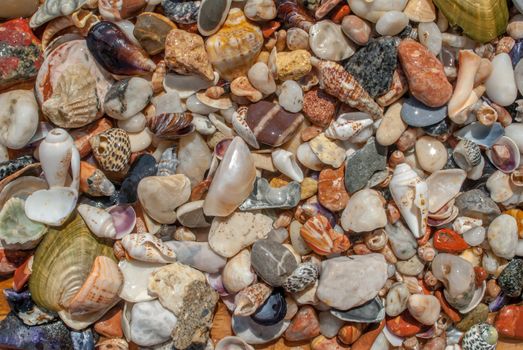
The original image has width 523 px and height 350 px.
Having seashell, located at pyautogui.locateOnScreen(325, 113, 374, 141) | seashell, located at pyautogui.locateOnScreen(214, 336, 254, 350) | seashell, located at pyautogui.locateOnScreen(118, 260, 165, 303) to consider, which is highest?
seashell, located at pyautogui.locateOnScreen(325, 113, 374, 141)

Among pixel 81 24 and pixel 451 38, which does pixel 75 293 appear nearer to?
pixel 81 24

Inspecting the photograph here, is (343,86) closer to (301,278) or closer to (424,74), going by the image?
(424,74)

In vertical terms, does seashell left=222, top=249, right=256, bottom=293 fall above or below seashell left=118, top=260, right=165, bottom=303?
below

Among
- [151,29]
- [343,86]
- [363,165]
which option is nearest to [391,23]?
[343,86]

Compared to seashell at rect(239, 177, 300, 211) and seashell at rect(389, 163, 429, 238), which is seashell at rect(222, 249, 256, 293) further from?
seashell at rect(389, 163, 429, 238)

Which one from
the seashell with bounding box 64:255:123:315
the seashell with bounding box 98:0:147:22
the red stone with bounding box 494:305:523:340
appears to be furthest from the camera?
the red stone with bounding box 494:305:523:340

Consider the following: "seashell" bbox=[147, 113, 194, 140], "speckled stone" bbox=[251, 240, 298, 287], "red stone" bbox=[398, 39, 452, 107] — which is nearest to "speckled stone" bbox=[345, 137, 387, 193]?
"red stone" bbox=[398, 39, 452, 107]
